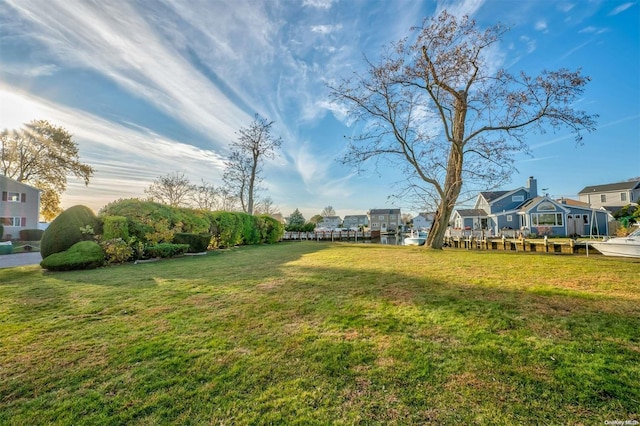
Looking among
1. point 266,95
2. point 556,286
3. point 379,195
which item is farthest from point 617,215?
point 266,95

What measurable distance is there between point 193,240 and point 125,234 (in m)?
2.86

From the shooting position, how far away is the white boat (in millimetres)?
10250

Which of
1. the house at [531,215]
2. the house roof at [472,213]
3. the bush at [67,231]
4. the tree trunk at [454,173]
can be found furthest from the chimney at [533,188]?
the bush at [67,231]

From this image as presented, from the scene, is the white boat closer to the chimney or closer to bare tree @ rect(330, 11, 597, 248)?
bare tree @ rect(330, 11, 597, 248)

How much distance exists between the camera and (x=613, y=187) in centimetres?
3139

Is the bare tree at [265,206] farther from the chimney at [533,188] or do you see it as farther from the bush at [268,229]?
the chimney at [533,188]

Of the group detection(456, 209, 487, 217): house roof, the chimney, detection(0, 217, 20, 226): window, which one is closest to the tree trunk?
detection(456, 209, 487, 217): house roof

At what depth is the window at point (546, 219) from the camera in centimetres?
2359

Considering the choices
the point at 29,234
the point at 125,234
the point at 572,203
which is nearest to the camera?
Result: the point at 125,234

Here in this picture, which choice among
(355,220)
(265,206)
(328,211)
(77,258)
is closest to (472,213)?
(265,206)

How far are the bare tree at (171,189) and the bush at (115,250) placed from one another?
19.8 meters

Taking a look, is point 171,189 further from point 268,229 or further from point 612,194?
point 612,194

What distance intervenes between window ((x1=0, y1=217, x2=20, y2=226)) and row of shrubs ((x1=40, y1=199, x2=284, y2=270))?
21.9 meters

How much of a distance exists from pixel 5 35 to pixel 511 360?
1150 centimetres
